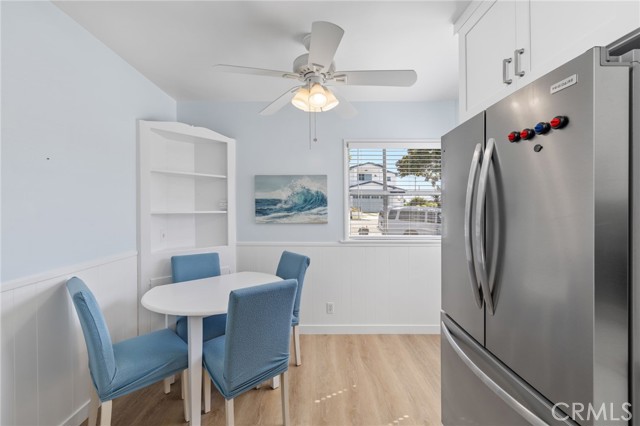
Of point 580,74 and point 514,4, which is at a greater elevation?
point 514,4

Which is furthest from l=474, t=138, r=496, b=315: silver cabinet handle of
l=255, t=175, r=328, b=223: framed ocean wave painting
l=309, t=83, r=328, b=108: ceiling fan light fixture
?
l=255, t=175, r=328, b=223: framed ocean wave painting

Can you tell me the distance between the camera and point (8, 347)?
1407mm

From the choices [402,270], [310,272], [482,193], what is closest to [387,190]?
[402,270]

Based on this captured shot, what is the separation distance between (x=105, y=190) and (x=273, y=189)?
1481 mm

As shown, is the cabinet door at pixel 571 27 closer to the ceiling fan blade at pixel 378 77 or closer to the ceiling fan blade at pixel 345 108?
the ceiling fan blade at pixel 378 77

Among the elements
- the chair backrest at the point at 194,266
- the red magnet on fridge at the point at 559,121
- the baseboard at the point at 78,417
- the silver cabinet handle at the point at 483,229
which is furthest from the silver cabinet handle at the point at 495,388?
the baseboard at the point at 78,417

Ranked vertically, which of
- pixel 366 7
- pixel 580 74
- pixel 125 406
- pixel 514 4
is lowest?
pixel 125 406

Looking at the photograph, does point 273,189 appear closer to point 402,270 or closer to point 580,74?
point 402,270

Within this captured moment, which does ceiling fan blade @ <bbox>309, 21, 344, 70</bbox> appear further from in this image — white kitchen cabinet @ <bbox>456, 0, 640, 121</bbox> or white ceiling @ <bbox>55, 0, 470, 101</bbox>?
white kitchen cabinet @ <bbox>456, 0, 640, 121</bbox>

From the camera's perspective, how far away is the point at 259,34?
187 centimetres

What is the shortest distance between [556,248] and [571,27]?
30.1 inches

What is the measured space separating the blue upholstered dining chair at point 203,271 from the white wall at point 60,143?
0.42 meters

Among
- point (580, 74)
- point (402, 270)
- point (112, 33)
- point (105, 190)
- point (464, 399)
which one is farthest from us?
point (402, 270)

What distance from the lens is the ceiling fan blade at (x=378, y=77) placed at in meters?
1.72
